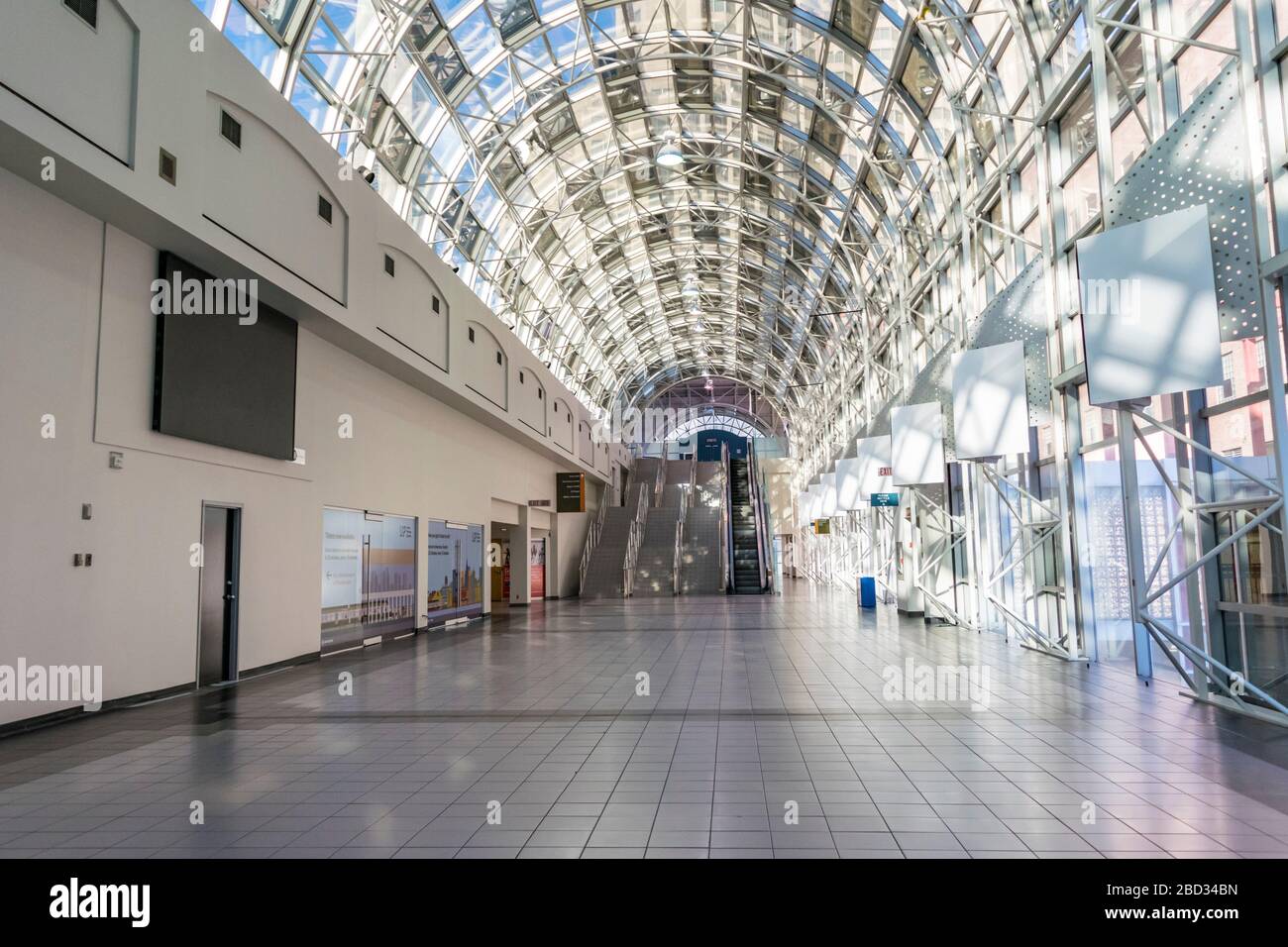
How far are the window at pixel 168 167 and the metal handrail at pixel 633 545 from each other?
20585mm

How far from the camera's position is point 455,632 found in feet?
52.7

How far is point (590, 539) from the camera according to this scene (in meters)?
31.7

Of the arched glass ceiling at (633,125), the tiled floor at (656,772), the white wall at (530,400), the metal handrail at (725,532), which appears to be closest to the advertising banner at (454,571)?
the white wall at (530,400)

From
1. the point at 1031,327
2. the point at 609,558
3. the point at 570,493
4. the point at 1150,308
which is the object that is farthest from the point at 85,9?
the point at 609,558

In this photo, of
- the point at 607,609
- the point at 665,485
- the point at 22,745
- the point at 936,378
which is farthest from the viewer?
the point at 665,485

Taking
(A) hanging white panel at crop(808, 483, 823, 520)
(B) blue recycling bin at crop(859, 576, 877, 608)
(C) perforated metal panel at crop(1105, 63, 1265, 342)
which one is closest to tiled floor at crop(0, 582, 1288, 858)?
(C) perforated metal panel at crop(1105, 63, 1265, 342)

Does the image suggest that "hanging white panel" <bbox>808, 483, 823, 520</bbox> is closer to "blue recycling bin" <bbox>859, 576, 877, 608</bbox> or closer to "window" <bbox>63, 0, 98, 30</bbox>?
"blue recycling bin" <bbox>859, 576, 877, 608</bbox>

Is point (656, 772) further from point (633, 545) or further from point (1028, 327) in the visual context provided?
point (633, 545)

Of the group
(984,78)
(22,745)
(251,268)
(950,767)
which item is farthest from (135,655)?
(984,78)

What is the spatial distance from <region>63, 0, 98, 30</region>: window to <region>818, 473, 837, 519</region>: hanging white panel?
66.6ft

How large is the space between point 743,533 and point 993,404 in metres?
21.7

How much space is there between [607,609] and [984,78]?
14.8 metres
